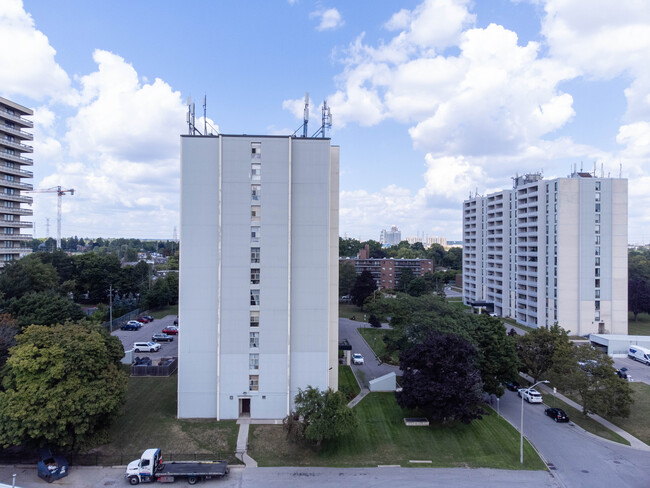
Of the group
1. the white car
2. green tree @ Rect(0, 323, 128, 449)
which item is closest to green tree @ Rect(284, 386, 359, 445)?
green tree @ Rect(0, 323, 128, 449)

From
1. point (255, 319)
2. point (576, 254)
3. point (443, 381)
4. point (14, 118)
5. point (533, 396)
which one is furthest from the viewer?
point (576, 254)

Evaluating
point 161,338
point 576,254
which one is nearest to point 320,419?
point 161,338

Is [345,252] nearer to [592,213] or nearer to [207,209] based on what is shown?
[592,213]

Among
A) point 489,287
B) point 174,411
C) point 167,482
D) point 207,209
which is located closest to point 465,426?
point 167,482

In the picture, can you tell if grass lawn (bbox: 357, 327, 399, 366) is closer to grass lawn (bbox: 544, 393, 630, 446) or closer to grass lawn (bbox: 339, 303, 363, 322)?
grass lawn (bbox: 339, 303, 363, 322)

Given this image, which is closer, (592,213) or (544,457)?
(544,457)

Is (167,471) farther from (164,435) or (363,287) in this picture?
(363,287)

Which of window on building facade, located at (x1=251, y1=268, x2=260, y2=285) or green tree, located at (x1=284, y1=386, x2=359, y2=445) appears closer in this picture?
green tree, located at (x1=284, y1=386, x2=359, y2=445)
